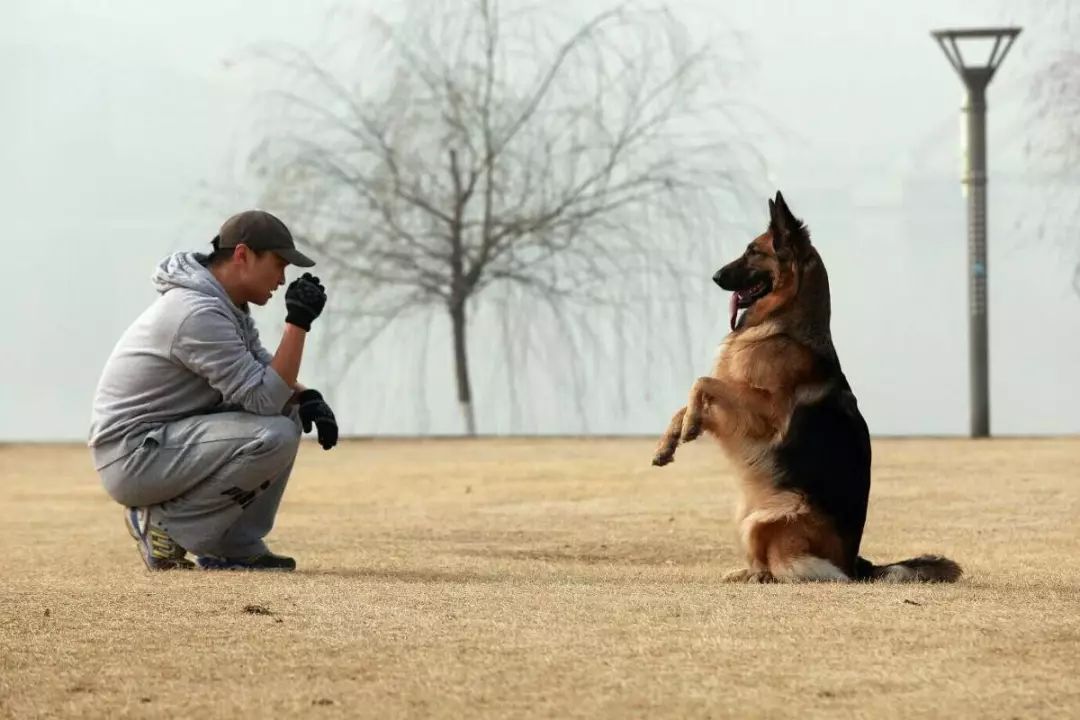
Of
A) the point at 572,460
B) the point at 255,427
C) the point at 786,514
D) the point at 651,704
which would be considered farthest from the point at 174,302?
the point at 572,460

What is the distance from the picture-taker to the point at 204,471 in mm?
6449

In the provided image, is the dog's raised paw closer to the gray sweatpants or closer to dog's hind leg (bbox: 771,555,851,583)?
dog's hind leg (bbox: 771,555,851,583)

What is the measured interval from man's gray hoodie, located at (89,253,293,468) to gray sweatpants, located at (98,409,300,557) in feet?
0.21

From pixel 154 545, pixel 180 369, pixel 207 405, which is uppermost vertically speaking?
pixel 180 369

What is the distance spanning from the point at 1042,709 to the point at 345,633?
1989mm

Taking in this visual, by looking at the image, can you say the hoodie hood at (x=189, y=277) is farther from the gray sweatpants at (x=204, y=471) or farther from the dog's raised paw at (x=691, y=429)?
the dog's raised paw at (x=691, y=429)

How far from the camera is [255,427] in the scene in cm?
643

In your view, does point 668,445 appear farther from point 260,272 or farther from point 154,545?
point 154,545

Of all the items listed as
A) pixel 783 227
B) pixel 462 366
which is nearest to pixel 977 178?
pixel 462 366

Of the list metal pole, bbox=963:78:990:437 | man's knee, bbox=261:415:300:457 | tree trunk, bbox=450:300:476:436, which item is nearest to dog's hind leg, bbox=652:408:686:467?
man's knee, bbox=261:415:300:457

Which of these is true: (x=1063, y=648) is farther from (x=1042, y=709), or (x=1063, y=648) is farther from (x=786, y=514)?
(x=786, y=514)

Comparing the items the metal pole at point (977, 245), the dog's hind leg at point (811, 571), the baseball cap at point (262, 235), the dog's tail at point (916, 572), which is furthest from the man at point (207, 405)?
the metal pole at point (977, 245)

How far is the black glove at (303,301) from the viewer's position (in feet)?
20.7

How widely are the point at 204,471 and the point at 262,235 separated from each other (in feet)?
2.99
